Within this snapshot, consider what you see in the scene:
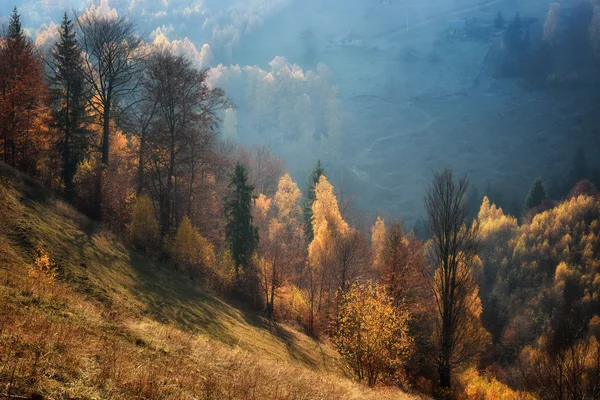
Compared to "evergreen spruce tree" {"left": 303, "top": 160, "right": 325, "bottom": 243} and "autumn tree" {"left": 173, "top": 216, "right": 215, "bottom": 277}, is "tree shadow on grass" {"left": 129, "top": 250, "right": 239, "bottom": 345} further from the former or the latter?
"evergreen spruce tree" {"left": 303, "top": 160, "right": 325, "bottom": 243}

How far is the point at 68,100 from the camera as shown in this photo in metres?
27.9

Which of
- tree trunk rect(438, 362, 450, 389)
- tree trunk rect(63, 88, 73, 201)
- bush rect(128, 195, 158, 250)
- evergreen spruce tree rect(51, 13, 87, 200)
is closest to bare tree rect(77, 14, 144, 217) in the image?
evergreen spruce tree rect(51, 13, 87, 200)

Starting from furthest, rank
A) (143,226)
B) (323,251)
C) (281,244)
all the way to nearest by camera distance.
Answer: (323,251)
(281,244)
(143,226)

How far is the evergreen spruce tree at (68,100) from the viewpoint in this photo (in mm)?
26906

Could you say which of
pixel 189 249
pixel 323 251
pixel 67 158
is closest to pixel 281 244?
pixel 323 251

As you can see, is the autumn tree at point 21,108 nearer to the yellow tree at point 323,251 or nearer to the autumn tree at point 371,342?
→ the autumn tree at point 371,342

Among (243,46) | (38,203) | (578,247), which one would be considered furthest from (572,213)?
(243,46)

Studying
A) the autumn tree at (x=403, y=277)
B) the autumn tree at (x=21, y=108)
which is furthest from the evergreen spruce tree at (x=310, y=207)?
the autumn tree at (x=21, y=108)

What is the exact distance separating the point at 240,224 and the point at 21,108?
754 inches

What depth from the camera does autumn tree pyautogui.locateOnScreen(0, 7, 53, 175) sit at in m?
23.8

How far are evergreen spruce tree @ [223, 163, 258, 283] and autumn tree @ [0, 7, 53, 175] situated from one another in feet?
52.0

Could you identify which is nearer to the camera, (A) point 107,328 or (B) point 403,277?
(A) point 107,328

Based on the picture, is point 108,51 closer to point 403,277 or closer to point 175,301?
point 175,301

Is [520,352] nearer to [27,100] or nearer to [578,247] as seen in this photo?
[578,247]
